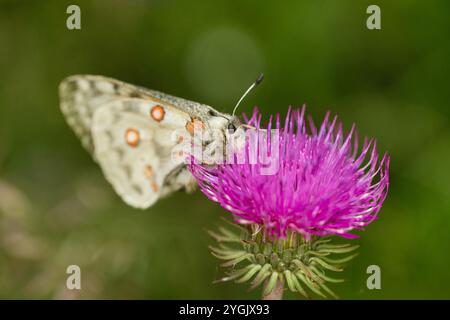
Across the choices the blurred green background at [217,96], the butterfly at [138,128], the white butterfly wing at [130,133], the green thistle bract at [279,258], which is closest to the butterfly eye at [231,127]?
the butterfly at [138,128]

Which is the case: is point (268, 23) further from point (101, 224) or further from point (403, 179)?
point (101, 224)

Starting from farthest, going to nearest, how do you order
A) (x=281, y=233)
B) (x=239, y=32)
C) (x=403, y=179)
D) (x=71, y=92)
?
(x=239, y=32)
(x=403, y=179)
(x=71, y=92)
(x=281, y=233)

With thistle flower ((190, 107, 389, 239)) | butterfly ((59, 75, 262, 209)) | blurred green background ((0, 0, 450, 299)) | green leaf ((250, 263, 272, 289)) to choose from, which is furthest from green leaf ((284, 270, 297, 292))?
→ blurred green background ((0, 0, 450, 299))

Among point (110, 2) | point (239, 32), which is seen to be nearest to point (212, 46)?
point (239, 32)

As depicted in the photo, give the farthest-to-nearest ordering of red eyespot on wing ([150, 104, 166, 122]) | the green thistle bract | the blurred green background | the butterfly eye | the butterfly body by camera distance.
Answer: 1. the blurred green background
2. red eyespot on wing ([150, 104, 166, 122])
3. the butterfly body
4. the butterfly eye
5. the green thistle bract

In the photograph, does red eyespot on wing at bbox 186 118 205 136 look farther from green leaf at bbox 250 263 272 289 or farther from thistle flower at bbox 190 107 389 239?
green leaf at bbox 250 263 272 289

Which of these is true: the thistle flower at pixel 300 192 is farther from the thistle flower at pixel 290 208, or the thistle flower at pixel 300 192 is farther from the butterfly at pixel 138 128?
the butterfly at pixel 138 128
